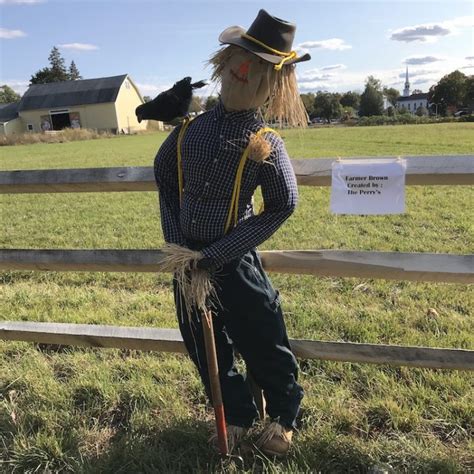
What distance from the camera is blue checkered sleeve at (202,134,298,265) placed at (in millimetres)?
2127

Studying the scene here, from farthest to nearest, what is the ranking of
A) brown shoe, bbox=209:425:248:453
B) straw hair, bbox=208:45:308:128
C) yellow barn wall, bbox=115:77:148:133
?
1. yellow barn wall, bbox=115:77:148:133
2. brown shoe, bbox=209:425:248:453
3. straw hair, bbox=208:45:308:128

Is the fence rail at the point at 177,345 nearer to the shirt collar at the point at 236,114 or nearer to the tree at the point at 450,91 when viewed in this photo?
the shirt collar at the point at 236,114

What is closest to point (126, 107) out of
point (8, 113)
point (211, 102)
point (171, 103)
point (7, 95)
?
point (8, 113)

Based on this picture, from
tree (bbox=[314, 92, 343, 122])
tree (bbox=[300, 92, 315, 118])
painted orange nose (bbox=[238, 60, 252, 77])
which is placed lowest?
tree (bbox=[300, 92, 315, 118])

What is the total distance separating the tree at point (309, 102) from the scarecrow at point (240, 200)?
0.34ft

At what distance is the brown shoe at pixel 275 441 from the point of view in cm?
242

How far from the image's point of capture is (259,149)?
81.7 inches

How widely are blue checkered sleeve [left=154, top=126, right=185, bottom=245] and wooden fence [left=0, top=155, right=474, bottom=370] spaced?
21 cm

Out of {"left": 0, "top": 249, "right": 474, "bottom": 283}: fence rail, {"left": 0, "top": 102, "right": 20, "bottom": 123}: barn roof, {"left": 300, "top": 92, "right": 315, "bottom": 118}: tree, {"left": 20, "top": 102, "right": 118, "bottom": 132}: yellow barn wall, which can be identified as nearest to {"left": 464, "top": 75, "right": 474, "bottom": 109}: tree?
{"left": 20, "top": 102, "right": 118, "bottom": 132}: yellow barn wall

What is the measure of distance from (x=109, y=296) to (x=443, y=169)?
3.33 m

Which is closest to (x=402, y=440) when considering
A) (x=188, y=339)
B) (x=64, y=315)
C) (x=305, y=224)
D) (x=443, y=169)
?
(x=188, y=339)

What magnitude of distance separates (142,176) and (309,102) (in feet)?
3.06

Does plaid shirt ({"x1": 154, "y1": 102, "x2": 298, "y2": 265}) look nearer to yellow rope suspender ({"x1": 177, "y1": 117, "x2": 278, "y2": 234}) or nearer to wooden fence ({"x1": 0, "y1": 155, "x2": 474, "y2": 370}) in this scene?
yellow rope suspender ({"x1": 177, "y1": 117, "x2": 278, "y2": 234})

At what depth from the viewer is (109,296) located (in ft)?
15.4
